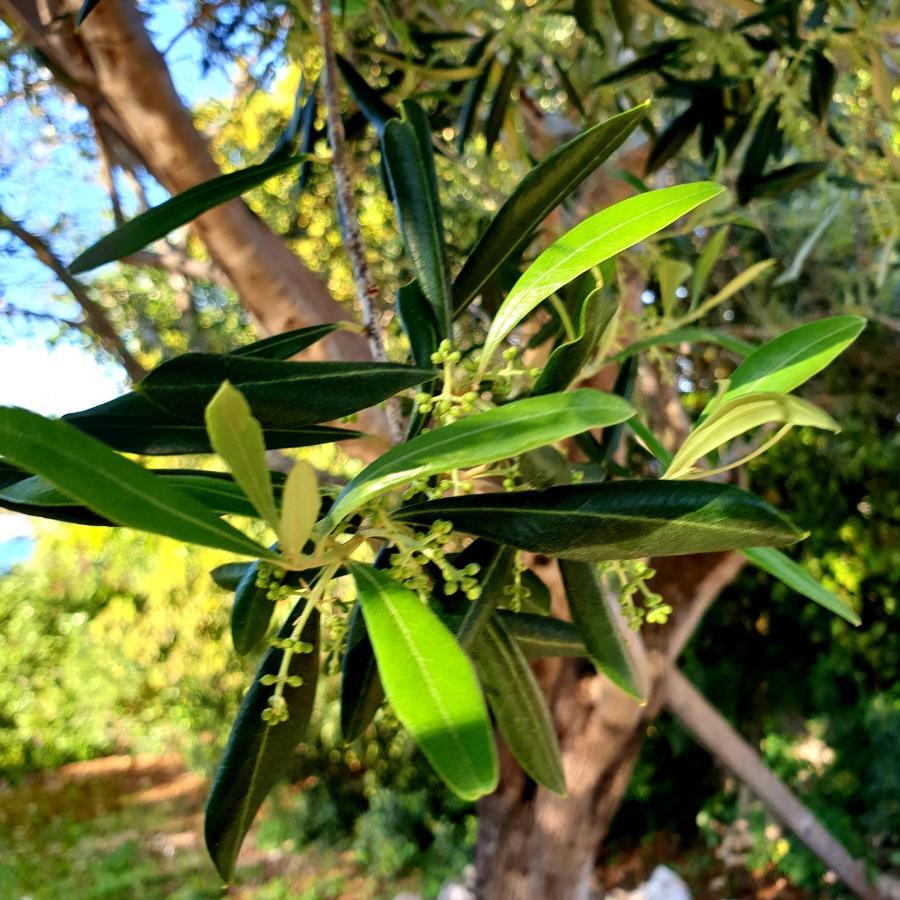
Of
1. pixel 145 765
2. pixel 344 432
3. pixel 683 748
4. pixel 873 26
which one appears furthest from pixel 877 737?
pixel 145 765

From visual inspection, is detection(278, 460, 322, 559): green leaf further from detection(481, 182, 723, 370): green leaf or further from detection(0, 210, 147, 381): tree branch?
detection(0, 210, 147, 381): tree branch

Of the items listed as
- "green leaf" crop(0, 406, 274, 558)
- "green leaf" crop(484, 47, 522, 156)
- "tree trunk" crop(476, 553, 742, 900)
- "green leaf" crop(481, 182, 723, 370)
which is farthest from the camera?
"tree trunk" crop(476, 553, 742, 900)

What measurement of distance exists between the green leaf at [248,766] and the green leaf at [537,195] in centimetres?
23

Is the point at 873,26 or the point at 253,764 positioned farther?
the point at 873,26

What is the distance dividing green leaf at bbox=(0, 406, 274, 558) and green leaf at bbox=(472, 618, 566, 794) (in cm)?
24

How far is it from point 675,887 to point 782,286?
82.0 inches

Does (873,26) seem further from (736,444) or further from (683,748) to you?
(683,748)

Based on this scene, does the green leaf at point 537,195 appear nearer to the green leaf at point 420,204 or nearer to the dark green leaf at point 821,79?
the green leaf at point 420,204

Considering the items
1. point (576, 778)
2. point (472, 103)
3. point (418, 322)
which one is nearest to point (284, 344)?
A: point (418, 322)

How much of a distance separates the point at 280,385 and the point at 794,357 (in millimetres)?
253

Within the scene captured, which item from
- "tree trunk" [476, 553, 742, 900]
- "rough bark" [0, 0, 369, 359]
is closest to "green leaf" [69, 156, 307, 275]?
"rough bark" [0, 0, 369, 359]

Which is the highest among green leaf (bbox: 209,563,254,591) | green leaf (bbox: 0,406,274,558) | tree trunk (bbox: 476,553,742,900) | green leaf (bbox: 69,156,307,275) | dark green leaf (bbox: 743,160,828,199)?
green leaf (bbox: 69,156,307,275)

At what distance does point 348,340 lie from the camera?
3.95 feet

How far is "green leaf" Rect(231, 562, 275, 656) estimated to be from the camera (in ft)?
1.68
